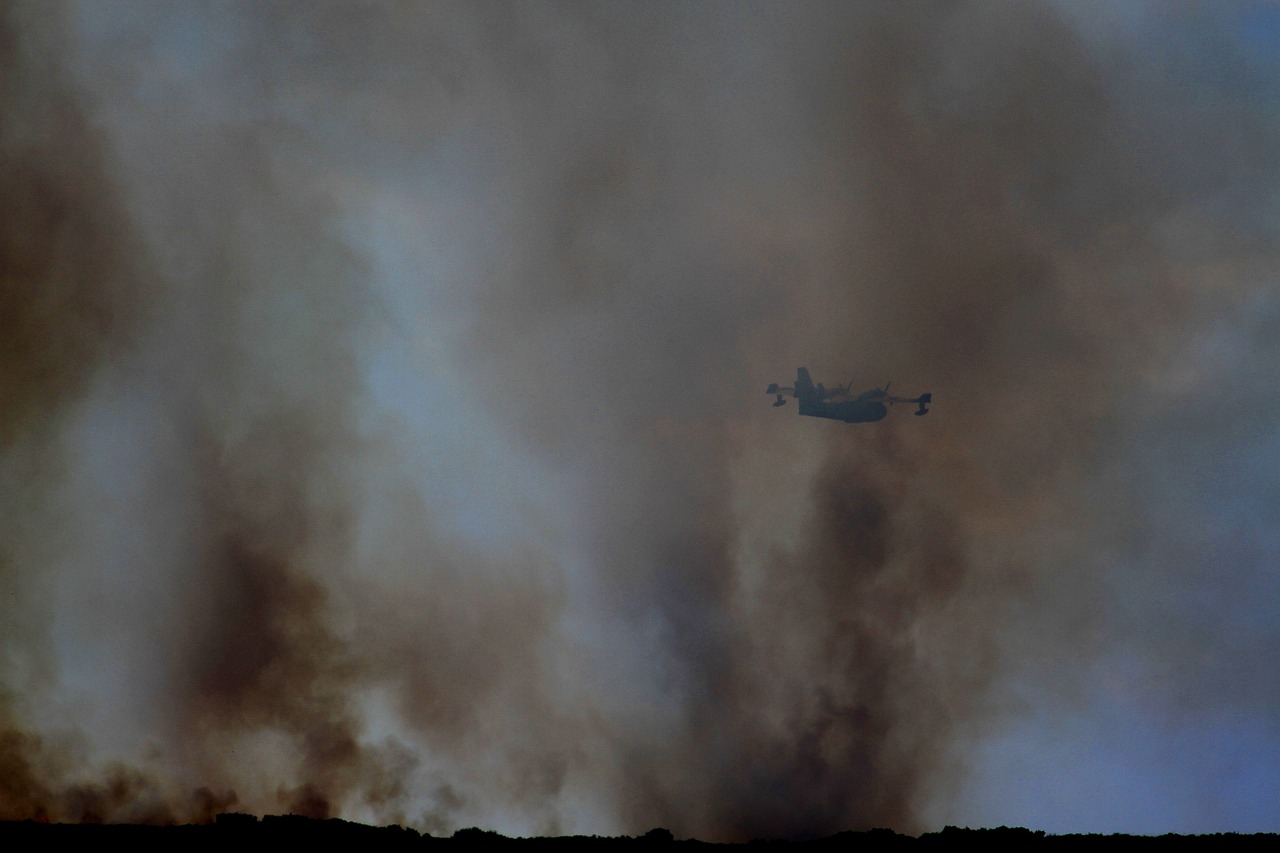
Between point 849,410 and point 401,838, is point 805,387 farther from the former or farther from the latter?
point 401,838

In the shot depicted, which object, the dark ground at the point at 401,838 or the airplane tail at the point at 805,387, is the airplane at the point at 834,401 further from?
the dark ground at the point at 401,838

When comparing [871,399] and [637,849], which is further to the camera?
[871,399]

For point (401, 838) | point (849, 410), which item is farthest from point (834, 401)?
point (401, 838)

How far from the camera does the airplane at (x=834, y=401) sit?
134875mm

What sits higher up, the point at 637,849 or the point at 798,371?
the point at 798,371

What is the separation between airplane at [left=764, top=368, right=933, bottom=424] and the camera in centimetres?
13488

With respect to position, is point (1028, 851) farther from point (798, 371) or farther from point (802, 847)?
point (798, 371)

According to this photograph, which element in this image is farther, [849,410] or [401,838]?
[849,410]

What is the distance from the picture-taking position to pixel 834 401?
447ft

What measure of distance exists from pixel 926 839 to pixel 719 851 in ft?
45.9

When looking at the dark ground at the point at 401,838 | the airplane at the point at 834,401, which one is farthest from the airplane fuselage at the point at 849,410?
the dark ground at the point at 401,838

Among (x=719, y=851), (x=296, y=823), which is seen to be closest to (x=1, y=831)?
(x=296, y=823)

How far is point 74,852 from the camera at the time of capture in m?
69.4

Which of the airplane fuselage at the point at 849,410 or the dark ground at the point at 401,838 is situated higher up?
the airplane fuselage at the point at 849,410
